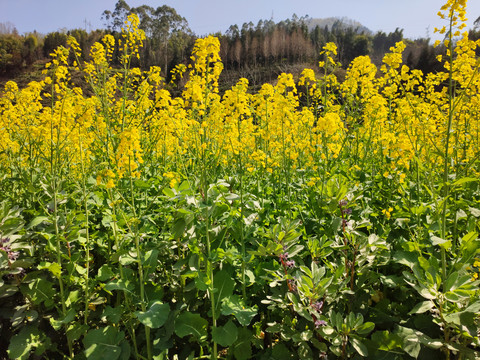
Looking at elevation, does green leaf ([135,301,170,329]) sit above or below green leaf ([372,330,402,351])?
above

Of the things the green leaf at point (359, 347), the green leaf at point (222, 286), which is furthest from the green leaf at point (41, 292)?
the green leaf at point (359, 347)

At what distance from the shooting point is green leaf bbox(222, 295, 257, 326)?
1.64 m

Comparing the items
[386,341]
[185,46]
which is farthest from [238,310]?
[185,46]

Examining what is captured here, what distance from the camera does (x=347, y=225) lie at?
195cm

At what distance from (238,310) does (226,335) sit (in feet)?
0.45

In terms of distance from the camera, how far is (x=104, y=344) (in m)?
1.73

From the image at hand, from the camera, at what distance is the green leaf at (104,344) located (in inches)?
65.6

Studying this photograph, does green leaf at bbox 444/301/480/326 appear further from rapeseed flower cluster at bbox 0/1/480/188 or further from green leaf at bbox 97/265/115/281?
green leaf at bbox 97/265/115/281

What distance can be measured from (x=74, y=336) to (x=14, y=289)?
0.51 meters

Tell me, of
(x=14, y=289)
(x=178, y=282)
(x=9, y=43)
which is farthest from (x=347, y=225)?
(x=9, y=43)

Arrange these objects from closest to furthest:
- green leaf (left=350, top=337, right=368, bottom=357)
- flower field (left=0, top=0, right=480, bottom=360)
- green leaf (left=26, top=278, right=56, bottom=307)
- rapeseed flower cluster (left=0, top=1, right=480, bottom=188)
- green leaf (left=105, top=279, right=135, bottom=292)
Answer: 1. green leaf (left=350, top=337, right=368, bottom=357)
2. flower field (left=0, top=0, right=480, bottom=360)
3. green leaf (left=105, top=279, right=135, bottom=292)
4. green leaf (left=26, top=278, right=56, bottom=307)
5. rapeseed flower cluster (left=0, top=1, right=480, bottom=188)

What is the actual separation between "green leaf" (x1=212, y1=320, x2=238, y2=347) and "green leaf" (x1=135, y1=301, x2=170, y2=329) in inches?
10.9

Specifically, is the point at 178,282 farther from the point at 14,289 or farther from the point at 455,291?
the point at 455,291

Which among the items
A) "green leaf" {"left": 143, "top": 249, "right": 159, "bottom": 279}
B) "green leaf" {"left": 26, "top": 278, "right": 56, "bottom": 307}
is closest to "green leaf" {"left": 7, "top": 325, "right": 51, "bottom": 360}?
"green leaf" {"left": 26, "top": 278, "right": 56, "bottom": 307}
